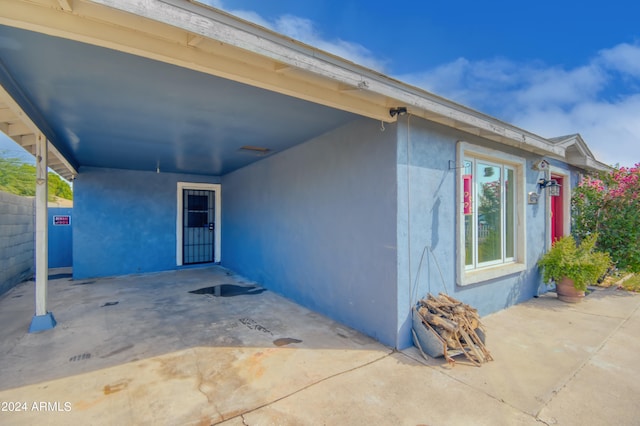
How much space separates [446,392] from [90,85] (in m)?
4.53

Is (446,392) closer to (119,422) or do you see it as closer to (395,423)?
(395,423)

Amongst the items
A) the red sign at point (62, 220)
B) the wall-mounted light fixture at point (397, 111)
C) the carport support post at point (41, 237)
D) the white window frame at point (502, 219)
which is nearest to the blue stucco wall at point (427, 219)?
the white window frame at point (502, 219)

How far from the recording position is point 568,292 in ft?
17.6

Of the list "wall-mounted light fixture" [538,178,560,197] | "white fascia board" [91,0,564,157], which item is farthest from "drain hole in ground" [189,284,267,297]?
"wall-mounted light fixture" [538,178,560,197]

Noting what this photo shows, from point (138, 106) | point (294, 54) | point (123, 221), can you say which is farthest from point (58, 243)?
point (294, 54)

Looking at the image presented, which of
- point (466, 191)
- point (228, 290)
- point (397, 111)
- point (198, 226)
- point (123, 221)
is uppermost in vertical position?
point (397, 111)

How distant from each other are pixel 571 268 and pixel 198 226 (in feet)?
30.5

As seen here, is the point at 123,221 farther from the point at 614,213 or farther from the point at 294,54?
the point at 614,213

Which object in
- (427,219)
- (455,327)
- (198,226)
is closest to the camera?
(455,327)

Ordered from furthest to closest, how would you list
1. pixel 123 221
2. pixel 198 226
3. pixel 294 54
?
pixel 198 226, pixel 123 221, pixel 294 54

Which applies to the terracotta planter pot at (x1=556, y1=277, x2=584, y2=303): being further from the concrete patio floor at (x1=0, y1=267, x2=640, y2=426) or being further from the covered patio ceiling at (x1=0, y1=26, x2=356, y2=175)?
the covered patio ceiling at (x1=0, y1=26, x2=356, y2=175)

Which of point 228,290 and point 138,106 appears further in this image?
point 228,290

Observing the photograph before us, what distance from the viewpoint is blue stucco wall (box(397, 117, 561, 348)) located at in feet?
12.0

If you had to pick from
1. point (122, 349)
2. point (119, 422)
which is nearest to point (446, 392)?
point (119, 422)
